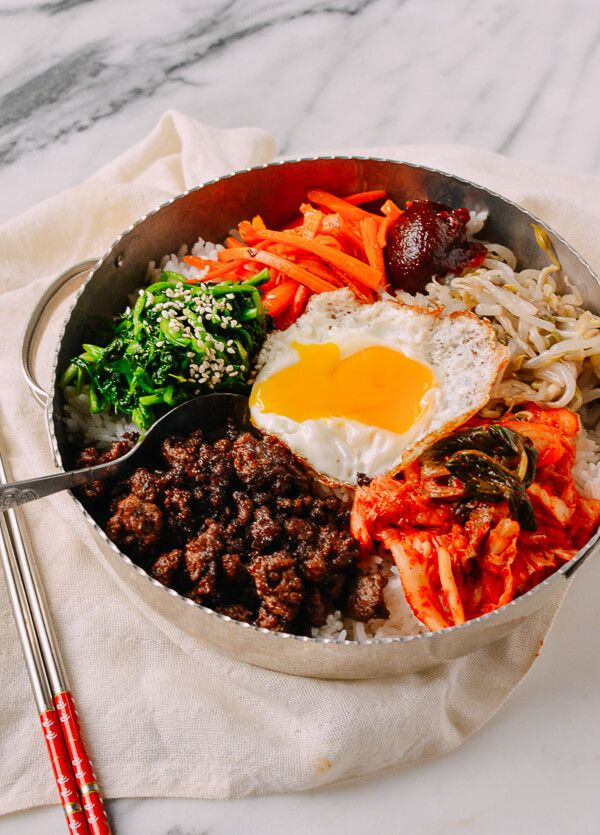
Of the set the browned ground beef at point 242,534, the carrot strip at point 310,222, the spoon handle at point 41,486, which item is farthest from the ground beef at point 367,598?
the carrot strip at point 310,222

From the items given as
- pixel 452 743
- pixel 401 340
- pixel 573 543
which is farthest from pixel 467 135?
pixel 452 743

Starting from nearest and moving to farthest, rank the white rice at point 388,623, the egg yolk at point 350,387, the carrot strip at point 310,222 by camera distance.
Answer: the white rice at point 388,623 < the egg yolk at point 350,387 < the carrot strip at point 310,222

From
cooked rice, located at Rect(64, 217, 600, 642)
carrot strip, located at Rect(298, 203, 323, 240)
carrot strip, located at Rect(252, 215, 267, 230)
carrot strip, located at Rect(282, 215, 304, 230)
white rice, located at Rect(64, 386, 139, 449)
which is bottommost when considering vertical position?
cooked rice, located at Rect(64, 217, 600, 642)

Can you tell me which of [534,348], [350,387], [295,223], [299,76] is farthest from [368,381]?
[299,76]

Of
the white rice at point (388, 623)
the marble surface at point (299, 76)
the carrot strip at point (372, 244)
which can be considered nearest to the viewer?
the white rice at point (388, 623)

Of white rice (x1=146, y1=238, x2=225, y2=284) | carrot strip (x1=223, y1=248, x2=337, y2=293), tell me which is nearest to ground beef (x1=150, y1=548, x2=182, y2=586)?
carrot strip (x1=223, y1=248, x2=337, y2=293)

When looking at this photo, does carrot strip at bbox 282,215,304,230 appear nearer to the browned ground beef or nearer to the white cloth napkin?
the browned ground beef

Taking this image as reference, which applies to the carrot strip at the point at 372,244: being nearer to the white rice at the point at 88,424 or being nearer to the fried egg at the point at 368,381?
the fried egg at the point at 368,381
